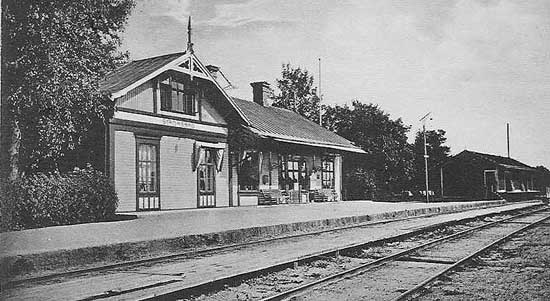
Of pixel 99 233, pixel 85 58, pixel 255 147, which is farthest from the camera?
pixel 255 147

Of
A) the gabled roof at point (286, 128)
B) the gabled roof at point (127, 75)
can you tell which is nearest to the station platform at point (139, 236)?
the gabled roof at point (127, 75)

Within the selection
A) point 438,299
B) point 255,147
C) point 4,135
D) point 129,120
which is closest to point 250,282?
point 438,299

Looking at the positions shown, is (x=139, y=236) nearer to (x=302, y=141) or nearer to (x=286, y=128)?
(x=302, y=141)

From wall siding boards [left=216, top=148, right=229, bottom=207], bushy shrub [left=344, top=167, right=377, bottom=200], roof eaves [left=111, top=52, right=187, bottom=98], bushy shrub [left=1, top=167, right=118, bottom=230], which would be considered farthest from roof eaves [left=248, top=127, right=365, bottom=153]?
bushy shrub [left=1, top=167, right=118, bottom=230]

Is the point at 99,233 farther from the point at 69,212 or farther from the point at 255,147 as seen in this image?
the point at 255,147

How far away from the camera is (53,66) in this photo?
7945 millimetres

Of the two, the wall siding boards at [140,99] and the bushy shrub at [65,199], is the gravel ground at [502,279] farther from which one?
the wall siding boards at [140,99]

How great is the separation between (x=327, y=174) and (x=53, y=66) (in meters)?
17.0

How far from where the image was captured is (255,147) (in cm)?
1873

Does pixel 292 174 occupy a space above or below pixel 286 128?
below

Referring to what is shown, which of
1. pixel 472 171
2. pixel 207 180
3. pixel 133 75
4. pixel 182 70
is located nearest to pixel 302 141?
pixel 207 180

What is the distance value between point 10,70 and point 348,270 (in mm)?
4784

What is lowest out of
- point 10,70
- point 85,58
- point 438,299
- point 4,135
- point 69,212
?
point 438,299

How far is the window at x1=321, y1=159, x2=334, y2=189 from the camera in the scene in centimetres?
2366
